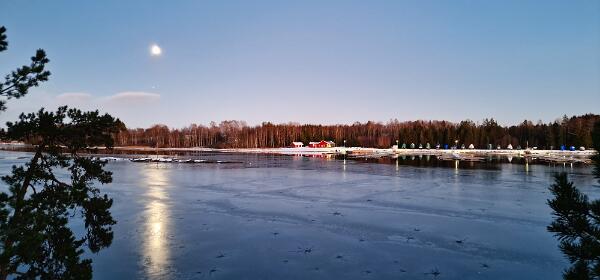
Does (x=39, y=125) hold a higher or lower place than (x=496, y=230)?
higher

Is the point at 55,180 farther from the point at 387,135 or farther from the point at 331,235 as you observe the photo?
the point at 387,135

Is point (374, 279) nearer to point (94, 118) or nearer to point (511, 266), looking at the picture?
point (511, 266)

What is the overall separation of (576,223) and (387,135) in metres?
150

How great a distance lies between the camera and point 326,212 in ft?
61.4

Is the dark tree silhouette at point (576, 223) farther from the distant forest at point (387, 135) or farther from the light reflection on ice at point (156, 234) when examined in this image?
the distant forest at point (387, 135)

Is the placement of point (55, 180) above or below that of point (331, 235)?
above

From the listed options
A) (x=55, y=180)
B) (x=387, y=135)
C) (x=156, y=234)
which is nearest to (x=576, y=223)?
(x=55, y=180)

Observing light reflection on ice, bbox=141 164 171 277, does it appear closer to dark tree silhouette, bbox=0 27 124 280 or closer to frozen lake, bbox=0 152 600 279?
frozen lake, bbox=0 152 600 279

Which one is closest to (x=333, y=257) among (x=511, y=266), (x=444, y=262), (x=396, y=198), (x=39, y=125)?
(x=444, y=262)

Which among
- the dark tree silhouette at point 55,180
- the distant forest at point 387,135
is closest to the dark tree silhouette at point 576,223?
the dark tree silhouette at point 55,180

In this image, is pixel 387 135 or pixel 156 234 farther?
pixel 387 135

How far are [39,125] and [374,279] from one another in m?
7.78

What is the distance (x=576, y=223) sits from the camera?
3.80 m

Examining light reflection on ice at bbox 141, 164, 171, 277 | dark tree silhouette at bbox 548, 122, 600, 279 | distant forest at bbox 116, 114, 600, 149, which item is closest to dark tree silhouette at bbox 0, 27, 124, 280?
light reflection on ice at bbox 141, 164, 171, 277
